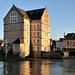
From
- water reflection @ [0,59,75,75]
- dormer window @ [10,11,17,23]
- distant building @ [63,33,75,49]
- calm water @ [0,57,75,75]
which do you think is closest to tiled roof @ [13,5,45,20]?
dormer window @ [10,11,17,23]

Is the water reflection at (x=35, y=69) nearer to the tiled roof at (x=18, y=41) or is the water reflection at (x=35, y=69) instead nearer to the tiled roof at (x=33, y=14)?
the tiled roof at (x=18, y=41)

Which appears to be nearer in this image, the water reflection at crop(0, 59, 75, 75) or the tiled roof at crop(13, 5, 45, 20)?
the water reflection at crop(0, 59, 75, 75)

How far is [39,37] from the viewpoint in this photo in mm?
57969

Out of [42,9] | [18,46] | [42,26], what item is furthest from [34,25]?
[18,46]

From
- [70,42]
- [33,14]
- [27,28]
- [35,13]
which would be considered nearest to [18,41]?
[27,28]

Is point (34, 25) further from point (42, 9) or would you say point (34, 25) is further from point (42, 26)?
point (42, 9)

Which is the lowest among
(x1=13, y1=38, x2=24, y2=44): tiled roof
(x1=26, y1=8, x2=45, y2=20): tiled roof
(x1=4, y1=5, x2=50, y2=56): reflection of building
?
(x1=13, y1=38, x2=24, y2=44): tiled roof

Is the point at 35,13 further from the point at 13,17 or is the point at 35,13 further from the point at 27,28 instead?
the point at 13,17

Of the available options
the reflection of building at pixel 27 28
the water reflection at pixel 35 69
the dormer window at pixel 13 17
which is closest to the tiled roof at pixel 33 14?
the reflection of building at pixel 27 28

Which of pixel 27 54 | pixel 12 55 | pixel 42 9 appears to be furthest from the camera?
pixel 42 9

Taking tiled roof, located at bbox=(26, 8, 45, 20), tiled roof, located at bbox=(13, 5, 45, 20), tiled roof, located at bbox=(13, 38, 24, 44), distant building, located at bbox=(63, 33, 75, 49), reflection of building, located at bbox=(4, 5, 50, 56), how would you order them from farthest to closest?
1. distant building, located at bbox=(63, 33, 75, 49)
2. tiled roof, located at bbox=(26, 8, 45, 20)
3. tiled roof, located at bbox=(13, 5, 45, 20)
4. reflection of building, located at bbox=(4, 5, 50, 56)
5. tiled roof, located at bbox=(13, 38, 24, 44)

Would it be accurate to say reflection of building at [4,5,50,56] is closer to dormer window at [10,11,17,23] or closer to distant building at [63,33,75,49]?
dormer window at [10,11,17,23]

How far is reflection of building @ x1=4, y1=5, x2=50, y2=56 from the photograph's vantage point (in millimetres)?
55125

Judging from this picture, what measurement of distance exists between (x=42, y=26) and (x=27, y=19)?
635cm
